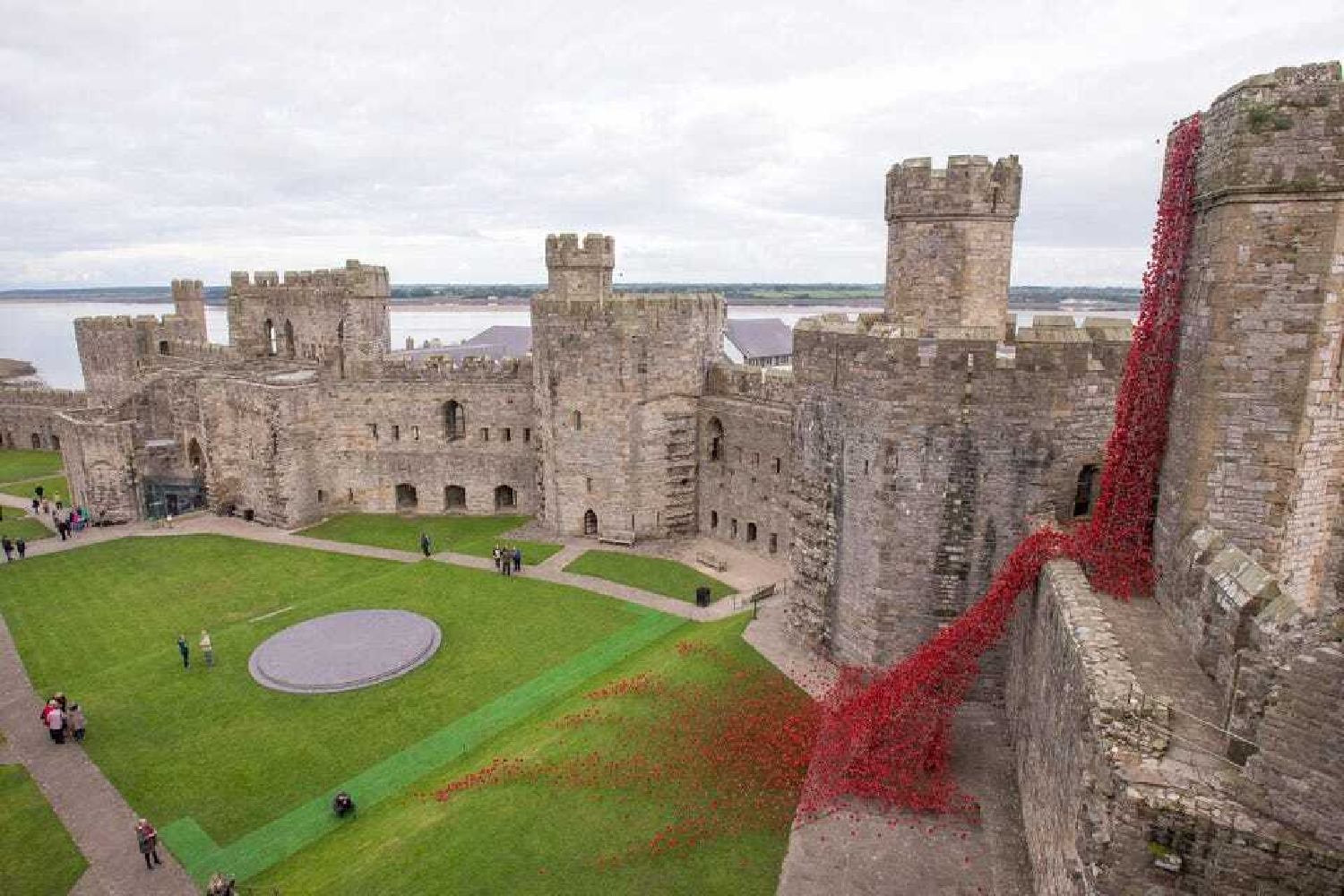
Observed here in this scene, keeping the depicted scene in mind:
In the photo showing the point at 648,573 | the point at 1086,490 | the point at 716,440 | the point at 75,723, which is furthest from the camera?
the point at 716,440

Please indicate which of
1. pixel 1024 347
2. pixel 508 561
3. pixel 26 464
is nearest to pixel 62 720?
pixel 508 561

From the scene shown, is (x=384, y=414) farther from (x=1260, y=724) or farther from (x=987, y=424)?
(x=1260, y=724)

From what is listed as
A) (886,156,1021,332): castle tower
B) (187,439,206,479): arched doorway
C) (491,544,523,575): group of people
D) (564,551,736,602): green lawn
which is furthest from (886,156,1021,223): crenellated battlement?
(187,439,206,479): arched doorway

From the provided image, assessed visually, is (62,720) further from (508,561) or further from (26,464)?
(26,464)

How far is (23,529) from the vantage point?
29016 mm

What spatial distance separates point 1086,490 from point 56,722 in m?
19.9

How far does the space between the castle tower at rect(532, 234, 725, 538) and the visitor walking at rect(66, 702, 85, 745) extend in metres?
14.4

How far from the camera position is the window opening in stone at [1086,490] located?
43.0 feet

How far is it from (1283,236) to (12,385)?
192 feet

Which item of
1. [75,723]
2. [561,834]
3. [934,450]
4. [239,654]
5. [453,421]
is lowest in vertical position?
[239,654]

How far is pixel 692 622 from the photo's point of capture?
20797 millimetres

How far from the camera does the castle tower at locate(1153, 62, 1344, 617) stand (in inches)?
318

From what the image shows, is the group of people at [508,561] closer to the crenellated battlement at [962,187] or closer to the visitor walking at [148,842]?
the visitor walking at [148,842]

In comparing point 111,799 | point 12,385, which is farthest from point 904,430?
point 12,385
